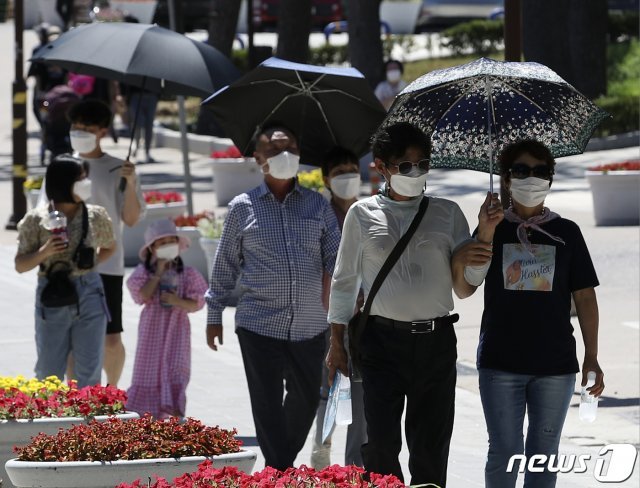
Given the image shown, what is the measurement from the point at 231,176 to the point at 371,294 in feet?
47.2

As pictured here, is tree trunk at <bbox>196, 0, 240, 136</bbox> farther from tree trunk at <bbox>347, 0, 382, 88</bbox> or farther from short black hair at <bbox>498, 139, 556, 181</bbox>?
short black hair at <bbox>498, 139, 556, 181</bbox>

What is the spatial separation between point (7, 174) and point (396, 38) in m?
15.2

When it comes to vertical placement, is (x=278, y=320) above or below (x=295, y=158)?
below

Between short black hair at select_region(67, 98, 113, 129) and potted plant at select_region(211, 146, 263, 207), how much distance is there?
11.1m

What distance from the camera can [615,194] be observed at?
1703 cm

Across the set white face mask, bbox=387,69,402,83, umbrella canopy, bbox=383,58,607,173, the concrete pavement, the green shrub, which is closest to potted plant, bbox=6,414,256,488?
umbrella canopy, bbox=383,58,607,173

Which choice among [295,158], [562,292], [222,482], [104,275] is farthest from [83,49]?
[222,482]

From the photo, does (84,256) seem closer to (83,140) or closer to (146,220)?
(83,140)

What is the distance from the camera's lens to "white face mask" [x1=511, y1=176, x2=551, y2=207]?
20.2ft

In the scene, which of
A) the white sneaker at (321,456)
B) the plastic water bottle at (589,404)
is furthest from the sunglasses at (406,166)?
the white sneaker at (321,456)

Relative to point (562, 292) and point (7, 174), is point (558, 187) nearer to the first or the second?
point (7, 174)

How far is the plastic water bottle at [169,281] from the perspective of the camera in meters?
9.37

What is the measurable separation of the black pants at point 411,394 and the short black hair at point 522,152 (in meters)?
0.68

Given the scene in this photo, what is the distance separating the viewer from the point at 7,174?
24375mm
